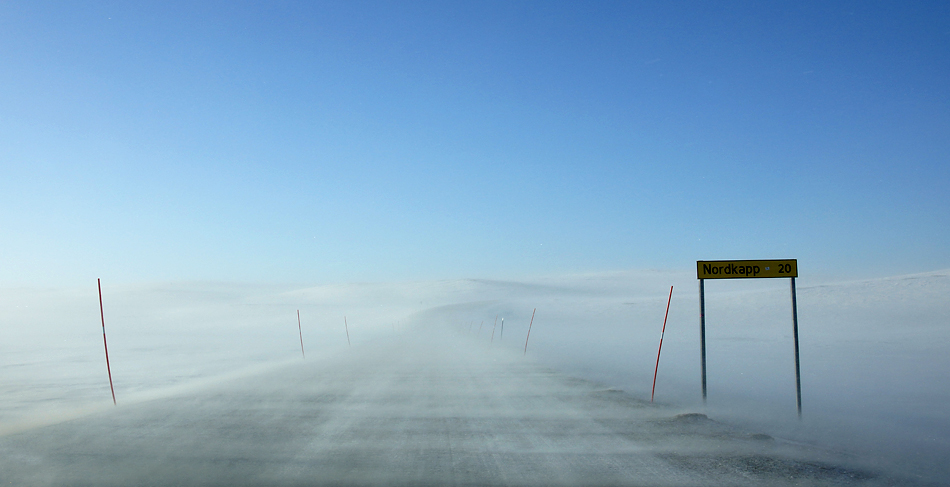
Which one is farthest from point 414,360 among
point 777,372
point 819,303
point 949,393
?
point 819,303

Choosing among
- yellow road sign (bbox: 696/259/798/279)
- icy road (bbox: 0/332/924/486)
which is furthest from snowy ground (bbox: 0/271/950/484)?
yellow road sign (bbox: 696/259/798/279)

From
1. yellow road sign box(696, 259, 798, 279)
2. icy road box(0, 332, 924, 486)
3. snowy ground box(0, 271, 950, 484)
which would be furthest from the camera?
yellow road sign box(696, 259, 798, 279)

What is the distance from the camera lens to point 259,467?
18.5 ft

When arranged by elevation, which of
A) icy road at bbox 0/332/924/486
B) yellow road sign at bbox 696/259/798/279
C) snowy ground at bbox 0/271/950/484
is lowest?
snowy ground at bbox 0/271/950/484

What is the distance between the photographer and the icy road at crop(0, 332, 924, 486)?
17.7ft

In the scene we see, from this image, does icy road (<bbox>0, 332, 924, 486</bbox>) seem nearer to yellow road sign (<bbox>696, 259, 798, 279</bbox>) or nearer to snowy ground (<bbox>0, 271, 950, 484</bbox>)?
snowy ground (<bbox>0, 271, 950, 484</bbox>)

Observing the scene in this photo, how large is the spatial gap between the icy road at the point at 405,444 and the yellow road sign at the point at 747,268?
8.32 feet

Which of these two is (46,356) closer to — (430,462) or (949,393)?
(430,462)

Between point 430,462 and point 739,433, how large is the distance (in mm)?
4223

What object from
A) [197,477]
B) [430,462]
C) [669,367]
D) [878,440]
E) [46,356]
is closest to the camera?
[197,477]

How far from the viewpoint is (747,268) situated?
367 inches

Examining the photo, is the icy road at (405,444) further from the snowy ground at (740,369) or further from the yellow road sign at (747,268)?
the yellow road sign at (747,268)

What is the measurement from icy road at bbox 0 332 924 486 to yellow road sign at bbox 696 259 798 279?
99.9 inches

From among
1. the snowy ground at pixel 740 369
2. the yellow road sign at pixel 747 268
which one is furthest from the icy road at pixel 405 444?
the yellow road sign at pixel 747 268
